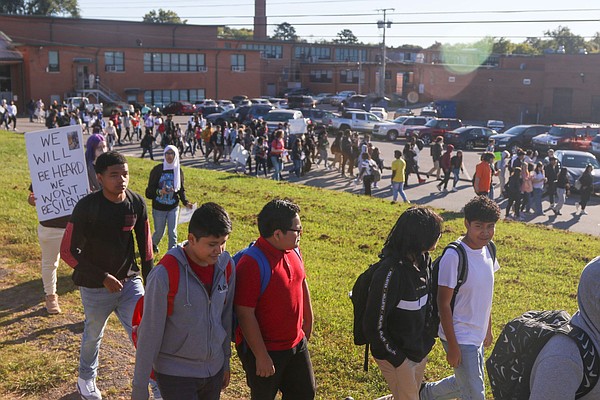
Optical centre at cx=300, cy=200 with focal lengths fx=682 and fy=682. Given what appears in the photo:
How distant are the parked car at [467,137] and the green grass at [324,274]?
2095 centimetres

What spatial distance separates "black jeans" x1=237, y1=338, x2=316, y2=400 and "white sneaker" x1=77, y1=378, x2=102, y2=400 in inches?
66.3

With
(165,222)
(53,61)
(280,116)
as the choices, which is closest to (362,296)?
(165,222)

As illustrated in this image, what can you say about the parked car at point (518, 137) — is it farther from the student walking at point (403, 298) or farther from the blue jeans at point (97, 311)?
the student walking at point (403, 298)

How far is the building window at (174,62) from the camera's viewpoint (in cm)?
6372

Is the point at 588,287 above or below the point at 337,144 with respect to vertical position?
above

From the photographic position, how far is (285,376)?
15.4 ft

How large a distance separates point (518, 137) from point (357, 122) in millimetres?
11070

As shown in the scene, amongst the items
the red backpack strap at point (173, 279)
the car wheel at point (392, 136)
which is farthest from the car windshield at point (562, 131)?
the red backpack strap at point (173, 279)

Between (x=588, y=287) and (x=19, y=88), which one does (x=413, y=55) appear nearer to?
(x=19, y=88)

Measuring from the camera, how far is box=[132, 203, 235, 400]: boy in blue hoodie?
13.1ft

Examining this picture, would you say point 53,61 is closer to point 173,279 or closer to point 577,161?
point 577,161

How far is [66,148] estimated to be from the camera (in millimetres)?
7410

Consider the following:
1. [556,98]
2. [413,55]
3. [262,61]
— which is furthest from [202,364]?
[413,55]

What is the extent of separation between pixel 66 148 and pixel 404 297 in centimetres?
451
